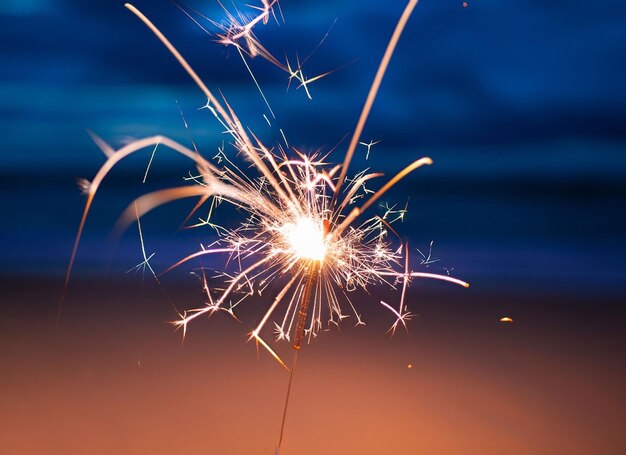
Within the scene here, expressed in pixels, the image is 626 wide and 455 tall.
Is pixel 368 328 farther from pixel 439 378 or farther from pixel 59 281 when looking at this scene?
pixel 59 281

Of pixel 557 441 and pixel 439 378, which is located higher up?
pixel 439 378

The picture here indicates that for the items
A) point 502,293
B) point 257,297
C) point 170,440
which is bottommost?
point 170,440

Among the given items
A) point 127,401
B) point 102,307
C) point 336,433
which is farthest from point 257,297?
point 336,433

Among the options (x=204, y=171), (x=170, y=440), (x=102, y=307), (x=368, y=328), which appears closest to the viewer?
(x=204, y=171)

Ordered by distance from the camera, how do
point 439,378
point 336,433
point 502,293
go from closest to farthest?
point 336,433 < point 439,378 < point 502,293

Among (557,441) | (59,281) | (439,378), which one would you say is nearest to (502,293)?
(439,378)

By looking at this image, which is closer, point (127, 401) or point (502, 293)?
point (127, 401)
